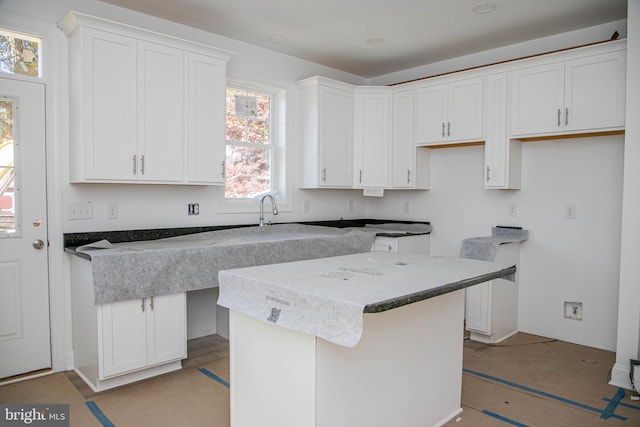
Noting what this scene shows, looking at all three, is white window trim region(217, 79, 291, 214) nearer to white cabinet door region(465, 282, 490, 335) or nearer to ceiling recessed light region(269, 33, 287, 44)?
ceiling recessed light region(269, 33, 287, 44)

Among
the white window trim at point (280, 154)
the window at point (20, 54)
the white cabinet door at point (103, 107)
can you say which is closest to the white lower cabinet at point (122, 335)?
the white cabinet door at point (103, 107)

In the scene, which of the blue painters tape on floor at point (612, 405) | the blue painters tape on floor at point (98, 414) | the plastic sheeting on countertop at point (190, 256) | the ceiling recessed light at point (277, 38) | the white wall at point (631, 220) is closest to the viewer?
the blue painters tape on floor at point (98, 414)

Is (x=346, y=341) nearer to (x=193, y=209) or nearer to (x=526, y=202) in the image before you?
(x=193, y=209)

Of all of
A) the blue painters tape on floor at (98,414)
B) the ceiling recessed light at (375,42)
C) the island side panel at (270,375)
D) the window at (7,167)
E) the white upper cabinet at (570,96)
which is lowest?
the blue painters tape on floor at (98,414)

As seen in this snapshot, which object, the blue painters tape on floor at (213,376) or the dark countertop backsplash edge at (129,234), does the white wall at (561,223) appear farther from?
the blue painters tape on floor at (213,376)

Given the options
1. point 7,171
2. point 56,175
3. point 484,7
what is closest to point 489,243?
point 484,7

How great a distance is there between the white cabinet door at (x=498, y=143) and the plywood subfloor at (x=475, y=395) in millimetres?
1466

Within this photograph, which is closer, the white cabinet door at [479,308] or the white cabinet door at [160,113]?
the white cabinet door at [160,113]

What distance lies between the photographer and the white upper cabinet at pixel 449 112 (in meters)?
3.99

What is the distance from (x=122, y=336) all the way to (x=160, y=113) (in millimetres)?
1554

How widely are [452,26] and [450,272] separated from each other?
235 centimetres

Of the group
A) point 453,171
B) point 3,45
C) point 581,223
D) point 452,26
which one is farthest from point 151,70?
point 581,223

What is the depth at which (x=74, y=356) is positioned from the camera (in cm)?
311

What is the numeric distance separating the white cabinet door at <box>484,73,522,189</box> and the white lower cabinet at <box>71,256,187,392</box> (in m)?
2.76
